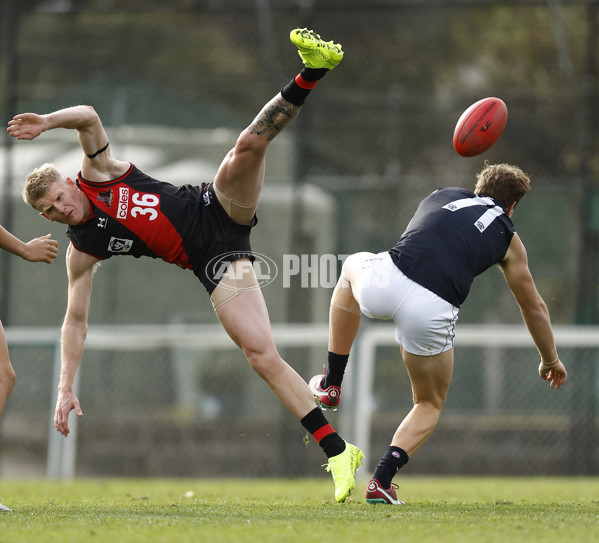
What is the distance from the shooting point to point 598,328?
32.0ft

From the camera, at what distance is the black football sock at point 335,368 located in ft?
19.0

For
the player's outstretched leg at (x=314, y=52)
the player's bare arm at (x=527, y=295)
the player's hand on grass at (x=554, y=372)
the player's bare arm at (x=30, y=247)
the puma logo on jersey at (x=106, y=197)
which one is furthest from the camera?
the player's hand on grass at (x=554, y=372)

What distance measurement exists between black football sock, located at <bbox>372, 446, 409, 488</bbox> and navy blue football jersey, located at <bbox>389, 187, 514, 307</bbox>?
855 mm

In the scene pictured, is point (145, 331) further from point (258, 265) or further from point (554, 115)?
point (554, 115)

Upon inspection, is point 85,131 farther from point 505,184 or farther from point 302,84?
point 505,184

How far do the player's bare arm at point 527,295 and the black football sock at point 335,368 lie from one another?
1056 mm

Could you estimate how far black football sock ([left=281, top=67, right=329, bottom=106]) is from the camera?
5.27 meters

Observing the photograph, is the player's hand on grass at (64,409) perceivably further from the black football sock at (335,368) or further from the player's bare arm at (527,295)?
the player's bare arm at (527,295)

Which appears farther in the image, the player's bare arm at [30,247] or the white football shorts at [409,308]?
the white football shorts at [409,308]

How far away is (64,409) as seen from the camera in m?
5.31

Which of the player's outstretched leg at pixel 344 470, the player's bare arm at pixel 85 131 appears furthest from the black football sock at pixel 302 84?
the player's outstretched leg at pixel 344 470

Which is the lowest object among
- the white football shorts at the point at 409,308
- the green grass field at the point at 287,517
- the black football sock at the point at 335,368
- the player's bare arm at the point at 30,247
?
the green grass field at the point at 287,517

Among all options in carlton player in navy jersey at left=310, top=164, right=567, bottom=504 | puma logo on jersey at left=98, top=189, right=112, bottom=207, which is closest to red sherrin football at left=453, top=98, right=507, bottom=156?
carlton player in navy jersey at left=310, top=164, right=567, bottom=504

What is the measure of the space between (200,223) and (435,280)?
1379 millimetres
